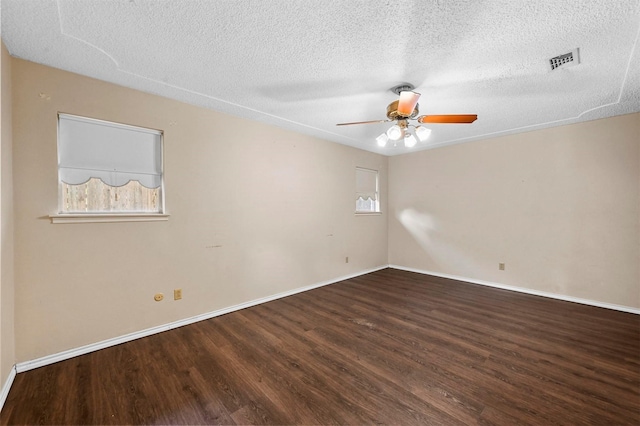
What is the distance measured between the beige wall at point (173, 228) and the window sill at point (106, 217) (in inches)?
2.1

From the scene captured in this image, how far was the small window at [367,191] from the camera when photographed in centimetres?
534

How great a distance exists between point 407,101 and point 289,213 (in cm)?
239

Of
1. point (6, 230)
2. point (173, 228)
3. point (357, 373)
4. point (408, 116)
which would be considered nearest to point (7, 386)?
point (6, 230)

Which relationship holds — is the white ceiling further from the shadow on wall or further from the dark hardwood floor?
the shadow on wall

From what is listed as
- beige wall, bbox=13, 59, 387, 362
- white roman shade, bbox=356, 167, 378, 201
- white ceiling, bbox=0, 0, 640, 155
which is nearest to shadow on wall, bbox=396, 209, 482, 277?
white roman shade, bbox=356, 167, 378, 201

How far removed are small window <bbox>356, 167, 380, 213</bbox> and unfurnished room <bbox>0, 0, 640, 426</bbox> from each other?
1136 millimetres

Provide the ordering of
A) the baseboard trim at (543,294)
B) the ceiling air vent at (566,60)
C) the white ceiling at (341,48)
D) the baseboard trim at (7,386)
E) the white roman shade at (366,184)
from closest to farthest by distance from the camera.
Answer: the white ceiling at (341,48)
the baseboard trim at (7,386)
the ceiling air vent at (566,60)
the baseboard trim at (543,294)
the white roman shade at (366,184)

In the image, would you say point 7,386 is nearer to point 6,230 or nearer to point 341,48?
point 6,230

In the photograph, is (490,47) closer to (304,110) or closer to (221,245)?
(304,110)

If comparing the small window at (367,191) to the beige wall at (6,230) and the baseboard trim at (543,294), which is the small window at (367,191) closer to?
the baseboard trim at (543,294)

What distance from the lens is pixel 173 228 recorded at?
2906mm

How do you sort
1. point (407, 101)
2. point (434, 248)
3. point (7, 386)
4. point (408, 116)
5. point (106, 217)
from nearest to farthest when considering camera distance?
point (7, 386) → point (407, 101) → point (106, 217) → point (408, 116) → point (434, 248)

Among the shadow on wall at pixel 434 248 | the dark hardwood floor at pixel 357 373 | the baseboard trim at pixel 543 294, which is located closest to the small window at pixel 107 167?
the dark hardwood floor at pixel 357 373

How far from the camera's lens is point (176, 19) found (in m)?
1.74
